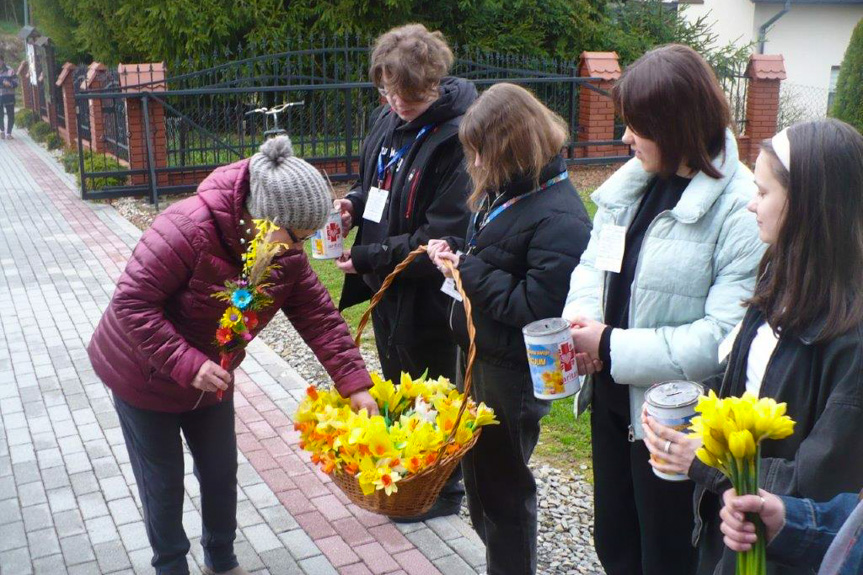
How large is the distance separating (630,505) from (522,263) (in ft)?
2.67

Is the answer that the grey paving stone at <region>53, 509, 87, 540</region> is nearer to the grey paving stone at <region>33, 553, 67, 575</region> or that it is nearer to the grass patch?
the grey paving stone at <region>33, 553, 67, 575</region>

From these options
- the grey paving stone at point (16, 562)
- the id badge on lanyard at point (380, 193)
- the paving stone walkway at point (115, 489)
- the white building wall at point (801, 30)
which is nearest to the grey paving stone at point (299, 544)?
the paving stone walkway at point (115, 489)

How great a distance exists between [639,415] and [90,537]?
2.57 meters

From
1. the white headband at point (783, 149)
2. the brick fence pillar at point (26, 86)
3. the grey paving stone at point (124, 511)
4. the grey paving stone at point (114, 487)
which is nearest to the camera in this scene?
the white headband at point (783, 149)

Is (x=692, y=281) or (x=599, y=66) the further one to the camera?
(x=599, y=66)

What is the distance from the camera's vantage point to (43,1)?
20312 millimetres

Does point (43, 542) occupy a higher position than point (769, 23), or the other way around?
point (769, 23)

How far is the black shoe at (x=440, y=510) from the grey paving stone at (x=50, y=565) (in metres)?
1.36

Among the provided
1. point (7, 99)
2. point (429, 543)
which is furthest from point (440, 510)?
point (7, 99)

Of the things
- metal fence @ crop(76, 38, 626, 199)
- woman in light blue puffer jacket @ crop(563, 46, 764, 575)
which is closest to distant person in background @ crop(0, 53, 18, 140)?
metal fence @ crop(76, 38, 626, 199)

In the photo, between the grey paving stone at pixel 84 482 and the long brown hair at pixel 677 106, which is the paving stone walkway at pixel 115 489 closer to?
the grey paving stone at pixel 84 482

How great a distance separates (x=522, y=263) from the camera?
2.94m

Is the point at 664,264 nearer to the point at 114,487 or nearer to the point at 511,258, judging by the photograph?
the point at 511,258

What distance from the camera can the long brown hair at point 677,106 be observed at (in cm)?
238
